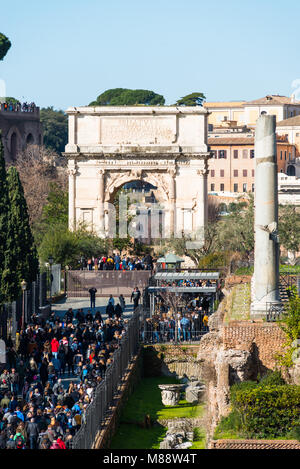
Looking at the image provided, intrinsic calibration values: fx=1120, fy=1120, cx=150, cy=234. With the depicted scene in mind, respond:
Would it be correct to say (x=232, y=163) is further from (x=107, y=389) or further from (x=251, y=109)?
(x=107, y=389)

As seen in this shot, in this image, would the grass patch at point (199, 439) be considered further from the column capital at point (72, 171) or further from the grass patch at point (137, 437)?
the column capital at point (72, 171)

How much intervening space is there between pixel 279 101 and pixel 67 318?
3430 inches

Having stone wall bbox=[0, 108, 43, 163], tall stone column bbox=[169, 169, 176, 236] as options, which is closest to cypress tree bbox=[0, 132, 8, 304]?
tall stone column bbox=[169, 169, 176, 236]

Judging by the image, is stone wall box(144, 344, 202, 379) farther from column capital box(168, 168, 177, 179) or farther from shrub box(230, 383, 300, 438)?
column capital box(168, 168, 177, 179)

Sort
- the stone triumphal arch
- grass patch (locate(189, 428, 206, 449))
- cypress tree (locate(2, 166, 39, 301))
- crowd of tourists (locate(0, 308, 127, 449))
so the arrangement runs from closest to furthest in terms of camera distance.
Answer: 1. crowd of tourists (locate(0, 308, 127, 449))
2. grass patch (locate(189, 428, 206, 449))
3. cypress tree (locate(2, 166, 39, 301))
4. the stone triumphal arch

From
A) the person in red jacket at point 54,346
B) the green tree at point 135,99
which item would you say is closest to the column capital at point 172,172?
the person in red jacket at point 54,346

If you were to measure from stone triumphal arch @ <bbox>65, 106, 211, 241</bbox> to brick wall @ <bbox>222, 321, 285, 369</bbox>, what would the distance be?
30835mm

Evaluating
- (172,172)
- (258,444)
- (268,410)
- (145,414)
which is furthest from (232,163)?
(258,444)

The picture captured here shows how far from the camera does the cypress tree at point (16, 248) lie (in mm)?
36938

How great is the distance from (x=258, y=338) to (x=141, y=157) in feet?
107

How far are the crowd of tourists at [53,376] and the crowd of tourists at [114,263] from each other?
985 cm

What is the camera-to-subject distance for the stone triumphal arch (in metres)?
56.6

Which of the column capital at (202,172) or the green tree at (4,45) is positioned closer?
the column capital at (202,172)
